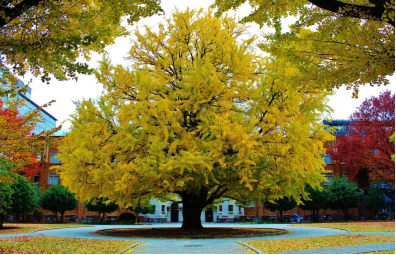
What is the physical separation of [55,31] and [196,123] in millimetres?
7787

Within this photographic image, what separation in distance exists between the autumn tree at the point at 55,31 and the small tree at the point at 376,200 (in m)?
36.1

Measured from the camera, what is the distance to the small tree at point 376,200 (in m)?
36.2

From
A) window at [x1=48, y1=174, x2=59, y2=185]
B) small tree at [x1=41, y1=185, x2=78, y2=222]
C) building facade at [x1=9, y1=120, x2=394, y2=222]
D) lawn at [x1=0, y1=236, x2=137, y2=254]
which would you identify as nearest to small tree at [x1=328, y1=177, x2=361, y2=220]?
building facade at [x1=9, y1=120, x2=394, y2=222]

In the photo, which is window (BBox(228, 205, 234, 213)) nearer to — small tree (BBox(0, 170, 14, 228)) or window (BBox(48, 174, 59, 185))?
window (BBox(48, 174, 59, 185))

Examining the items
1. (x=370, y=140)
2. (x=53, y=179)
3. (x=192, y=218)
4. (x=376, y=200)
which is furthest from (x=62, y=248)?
(x=53, y=179)

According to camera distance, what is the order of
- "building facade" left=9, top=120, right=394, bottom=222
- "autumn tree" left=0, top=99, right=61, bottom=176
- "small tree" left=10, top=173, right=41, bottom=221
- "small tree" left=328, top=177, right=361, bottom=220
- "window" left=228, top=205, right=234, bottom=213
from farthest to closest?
→ "window" left=228, top=205, right=234, bottom=213, "building facade" left=9, top=120, right=394, bottom=222, "small tree" left=328, top=177, right=361, bottom=220, "small tree" left=10, top=173, right=41, bottom=221, "autumn tree" left=0, top=99, right=61, bottom=176

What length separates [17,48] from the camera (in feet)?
27.1

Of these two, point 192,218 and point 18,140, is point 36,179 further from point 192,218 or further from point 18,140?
point 192,218

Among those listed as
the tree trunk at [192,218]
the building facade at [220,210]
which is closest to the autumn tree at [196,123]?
the tree trunk at [192,218]

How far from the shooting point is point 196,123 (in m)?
15.1

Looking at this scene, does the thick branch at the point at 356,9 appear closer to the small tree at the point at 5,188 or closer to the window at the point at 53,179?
the small tree at the point at 5,188

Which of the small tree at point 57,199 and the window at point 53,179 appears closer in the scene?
the small tree at point 57,199

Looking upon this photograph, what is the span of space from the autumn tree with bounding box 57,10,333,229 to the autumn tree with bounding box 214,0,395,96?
255 centimetres

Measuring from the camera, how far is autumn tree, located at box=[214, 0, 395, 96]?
739 cm
